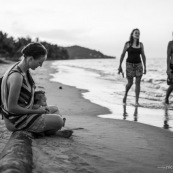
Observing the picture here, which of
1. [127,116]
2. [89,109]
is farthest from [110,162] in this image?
[89,109]

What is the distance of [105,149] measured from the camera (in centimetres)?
332

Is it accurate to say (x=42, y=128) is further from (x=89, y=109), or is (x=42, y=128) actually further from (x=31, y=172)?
(x=89, y=109)

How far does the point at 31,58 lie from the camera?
126 inches

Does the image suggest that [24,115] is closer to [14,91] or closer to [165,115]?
[14,91]

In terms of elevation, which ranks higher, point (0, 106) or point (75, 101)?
point (0, 106)

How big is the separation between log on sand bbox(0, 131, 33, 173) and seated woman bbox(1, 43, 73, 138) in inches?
11.0

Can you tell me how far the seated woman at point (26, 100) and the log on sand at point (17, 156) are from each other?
279 mm

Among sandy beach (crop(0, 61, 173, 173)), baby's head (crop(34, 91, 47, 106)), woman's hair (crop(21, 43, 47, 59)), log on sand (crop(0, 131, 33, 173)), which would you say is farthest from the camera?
baby's head (crop(34, 91, 47, 106))

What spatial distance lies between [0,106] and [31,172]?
1342 millimetres

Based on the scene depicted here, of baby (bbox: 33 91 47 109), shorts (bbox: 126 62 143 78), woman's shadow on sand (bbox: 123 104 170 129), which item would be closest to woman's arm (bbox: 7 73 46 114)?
baby (bbox: 33 91 47 109)

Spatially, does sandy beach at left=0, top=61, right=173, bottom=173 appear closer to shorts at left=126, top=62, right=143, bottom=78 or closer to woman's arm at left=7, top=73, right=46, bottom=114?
woman's arm at left=7, top=73, right=46, bottom=114

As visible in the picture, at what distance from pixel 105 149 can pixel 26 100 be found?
3.42 feet

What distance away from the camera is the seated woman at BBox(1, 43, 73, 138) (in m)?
3.19

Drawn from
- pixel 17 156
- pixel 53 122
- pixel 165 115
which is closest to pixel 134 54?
pixel 165 115
